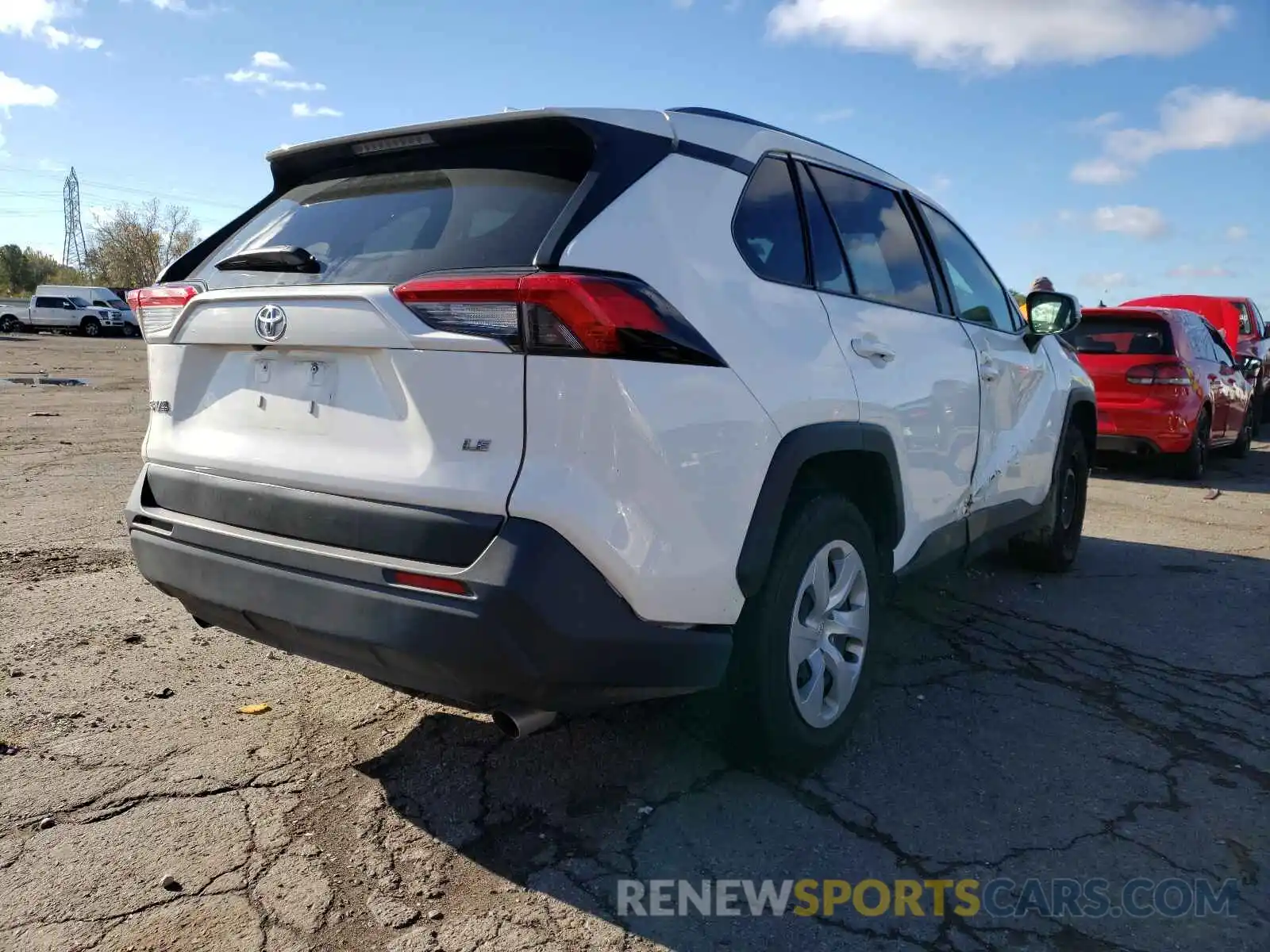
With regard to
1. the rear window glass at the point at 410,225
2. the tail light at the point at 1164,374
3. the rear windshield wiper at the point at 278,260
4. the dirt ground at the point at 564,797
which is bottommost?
the dirt ground at the point at 564,797

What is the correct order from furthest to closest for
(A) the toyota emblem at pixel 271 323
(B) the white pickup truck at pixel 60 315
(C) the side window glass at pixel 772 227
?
A: (B) the white pickup truck at pixel 60 315, (C) the side window glass at pixel 772 227, (A) the toyota emblem at pixel 271 323

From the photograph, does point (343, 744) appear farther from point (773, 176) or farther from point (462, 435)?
point (773, 176)

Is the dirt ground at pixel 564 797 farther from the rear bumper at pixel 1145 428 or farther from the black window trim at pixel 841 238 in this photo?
the rear bumper at pixel 1145 428

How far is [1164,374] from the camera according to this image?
933 centimetres

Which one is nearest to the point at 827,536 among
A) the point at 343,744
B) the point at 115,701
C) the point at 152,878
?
the point at 343,744

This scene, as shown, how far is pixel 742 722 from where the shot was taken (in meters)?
2.92

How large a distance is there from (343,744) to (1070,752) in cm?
246

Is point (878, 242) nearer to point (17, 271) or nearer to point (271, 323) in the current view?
point (271, 323)

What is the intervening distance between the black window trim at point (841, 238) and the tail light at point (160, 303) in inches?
74.2

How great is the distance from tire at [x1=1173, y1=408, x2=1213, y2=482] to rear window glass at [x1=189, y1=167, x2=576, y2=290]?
9.01 m

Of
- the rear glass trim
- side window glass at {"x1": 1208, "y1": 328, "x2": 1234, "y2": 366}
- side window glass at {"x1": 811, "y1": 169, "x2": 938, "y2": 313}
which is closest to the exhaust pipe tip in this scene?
the rear glass trim

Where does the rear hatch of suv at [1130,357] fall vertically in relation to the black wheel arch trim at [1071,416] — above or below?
above

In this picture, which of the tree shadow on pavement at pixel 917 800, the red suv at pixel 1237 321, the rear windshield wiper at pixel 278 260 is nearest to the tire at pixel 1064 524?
the tree shadow on pavement at pixel 917 800

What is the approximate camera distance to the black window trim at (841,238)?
3293 mm
